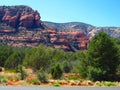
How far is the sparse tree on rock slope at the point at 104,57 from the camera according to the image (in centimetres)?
5338

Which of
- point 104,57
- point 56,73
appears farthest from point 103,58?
point 56,73

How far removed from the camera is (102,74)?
51.7m

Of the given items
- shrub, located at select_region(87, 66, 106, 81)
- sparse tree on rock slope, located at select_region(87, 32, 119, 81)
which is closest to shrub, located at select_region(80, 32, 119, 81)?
sparse tree on rock slope, located at select_region(87, 32, 119, 81)

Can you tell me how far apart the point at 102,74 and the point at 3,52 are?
60.9 m

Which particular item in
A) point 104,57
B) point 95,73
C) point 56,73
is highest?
point 104,57

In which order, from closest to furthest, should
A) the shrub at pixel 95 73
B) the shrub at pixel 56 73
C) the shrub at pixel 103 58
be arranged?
the shrub at pixel 95 73 → the shrub at pixel 56 73 → the shrub at pixel 103 58

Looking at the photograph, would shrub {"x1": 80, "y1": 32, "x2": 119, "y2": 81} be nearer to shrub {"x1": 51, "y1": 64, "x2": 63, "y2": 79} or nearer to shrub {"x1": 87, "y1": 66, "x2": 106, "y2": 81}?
shrub {"x1": 87, "y1": 66, "x2": 106, "y2": 81}

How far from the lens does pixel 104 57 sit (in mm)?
53562

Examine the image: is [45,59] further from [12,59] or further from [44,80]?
[44,80]

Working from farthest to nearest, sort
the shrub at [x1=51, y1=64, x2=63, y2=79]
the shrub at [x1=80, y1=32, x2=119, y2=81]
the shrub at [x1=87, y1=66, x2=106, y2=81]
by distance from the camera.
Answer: the shrub at [x1=80, y1=32, x2=119, y2=81] < the shrub at [x1=51, y1=64, x2=63, y2=79] < the shrub at [x1=87, y1=66, x2=106, y2=81]

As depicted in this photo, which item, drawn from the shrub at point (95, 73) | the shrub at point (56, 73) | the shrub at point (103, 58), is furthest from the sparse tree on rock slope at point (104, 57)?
the shrub at point (56, 73)

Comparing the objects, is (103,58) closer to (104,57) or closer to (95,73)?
(104,57)

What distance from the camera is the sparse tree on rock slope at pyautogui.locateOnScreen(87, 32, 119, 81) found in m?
53.4

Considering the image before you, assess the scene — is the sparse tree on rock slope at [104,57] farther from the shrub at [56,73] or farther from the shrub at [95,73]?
the shrub at [56,73]
